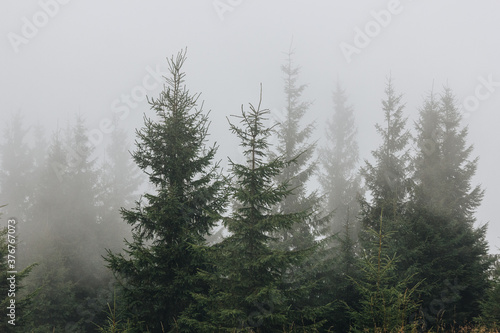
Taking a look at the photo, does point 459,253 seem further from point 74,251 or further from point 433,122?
point 74,251

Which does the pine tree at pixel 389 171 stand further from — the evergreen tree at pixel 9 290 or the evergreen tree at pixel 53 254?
the evergreen tree at pixel 53 254

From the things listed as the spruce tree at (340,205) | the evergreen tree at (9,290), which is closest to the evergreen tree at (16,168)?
the evergreen tree at (9,290)

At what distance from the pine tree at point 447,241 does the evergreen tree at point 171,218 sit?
706cm

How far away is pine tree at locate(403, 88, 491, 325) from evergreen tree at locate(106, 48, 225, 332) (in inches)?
278

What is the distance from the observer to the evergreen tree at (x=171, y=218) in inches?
338

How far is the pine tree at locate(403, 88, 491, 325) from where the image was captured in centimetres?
1156

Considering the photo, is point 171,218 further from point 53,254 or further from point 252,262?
point 53,254

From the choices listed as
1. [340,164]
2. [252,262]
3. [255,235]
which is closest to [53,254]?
[255,235]

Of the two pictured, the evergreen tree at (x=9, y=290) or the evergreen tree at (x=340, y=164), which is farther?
the evergreen tree at (x=340, y=164)

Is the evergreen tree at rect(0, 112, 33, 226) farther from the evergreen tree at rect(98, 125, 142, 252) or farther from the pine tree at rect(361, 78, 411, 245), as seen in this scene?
the pine tree at rect(361, 78, 411, 245)

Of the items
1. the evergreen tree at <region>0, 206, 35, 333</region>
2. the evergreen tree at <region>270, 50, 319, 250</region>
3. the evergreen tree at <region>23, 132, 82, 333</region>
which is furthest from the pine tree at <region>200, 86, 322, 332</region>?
the evergreen tree at <region>23, 132, 82, 333</region>

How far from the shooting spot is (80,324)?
18266 millimetres

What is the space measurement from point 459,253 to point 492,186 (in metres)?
80.9

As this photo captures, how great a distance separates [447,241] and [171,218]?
38.4 feet
